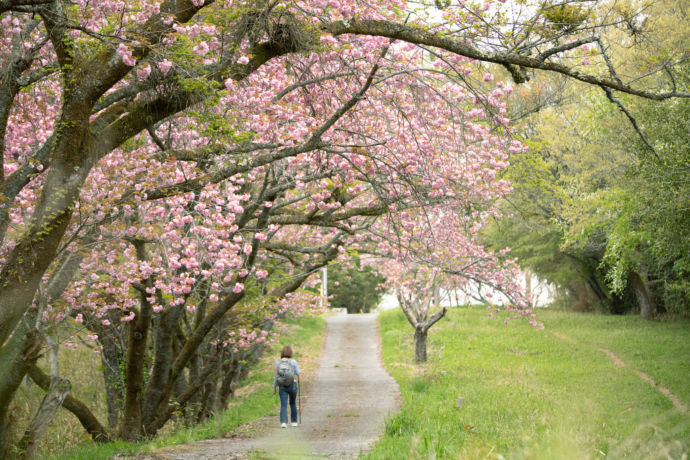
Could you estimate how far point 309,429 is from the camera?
12.6m

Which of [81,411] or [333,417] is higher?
[81,411]

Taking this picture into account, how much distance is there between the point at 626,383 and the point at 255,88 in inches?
537

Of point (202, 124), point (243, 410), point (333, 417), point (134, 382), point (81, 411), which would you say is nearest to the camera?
point (202, 124)

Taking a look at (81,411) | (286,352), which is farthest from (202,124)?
(81,411)

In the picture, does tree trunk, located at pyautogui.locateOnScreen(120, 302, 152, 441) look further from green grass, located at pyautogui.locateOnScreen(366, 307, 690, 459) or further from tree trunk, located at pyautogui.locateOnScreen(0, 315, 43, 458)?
green grass, located at pyautogui.locateOnScreen(366, 307, 690, 459)

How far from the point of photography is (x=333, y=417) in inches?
565

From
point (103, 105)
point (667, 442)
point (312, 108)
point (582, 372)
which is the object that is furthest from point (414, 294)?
point (667, 442)

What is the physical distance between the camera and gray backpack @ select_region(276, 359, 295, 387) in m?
12.1

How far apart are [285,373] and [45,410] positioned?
13.6 feet

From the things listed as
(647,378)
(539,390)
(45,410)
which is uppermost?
(45,410)

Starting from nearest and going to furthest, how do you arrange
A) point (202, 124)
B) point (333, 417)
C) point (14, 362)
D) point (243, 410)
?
point (14, 362) → point (202, 124) → point (333, 417) → point (243, 410)

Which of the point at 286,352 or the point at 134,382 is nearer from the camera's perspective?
the point at 286,352

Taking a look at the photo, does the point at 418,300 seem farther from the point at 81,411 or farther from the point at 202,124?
the point at 202,124

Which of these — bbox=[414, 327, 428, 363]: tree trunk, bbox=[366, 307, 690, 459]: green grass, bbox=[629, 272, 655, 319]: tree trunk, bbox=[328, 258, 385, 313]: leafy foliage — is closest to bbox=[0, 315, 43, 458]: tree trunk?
bbox=[366, 307, 690, 459]: green grass
